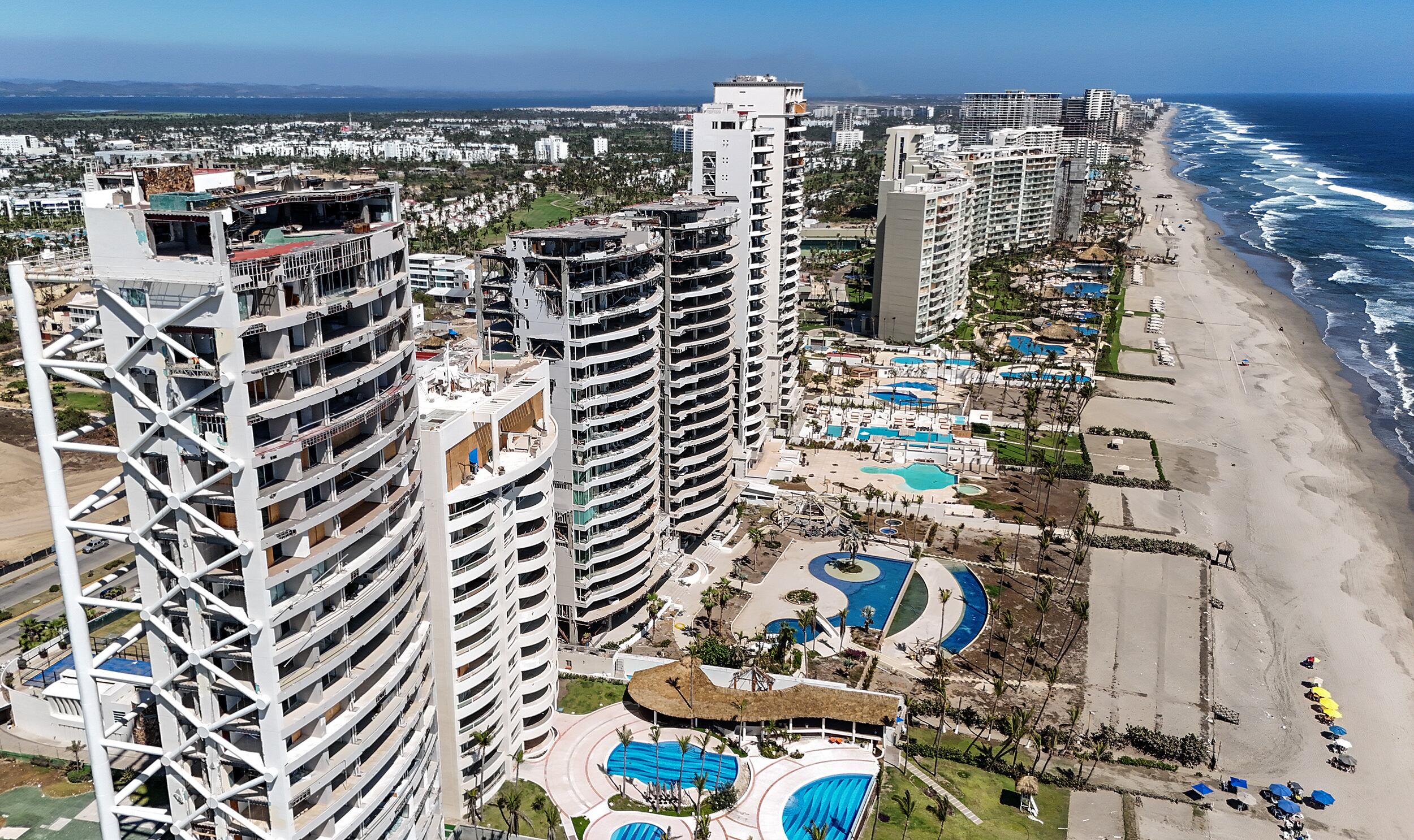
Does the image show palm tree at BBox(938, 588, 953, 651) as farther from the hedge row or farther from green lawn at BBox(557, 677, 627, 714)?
green lawn at BBox(557, 677, 627, 714)

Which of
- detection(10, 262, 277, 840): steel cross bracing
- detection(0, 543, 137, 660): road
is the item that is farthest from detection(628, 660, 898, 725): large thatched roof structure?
detection(0, 543, 137, 660): road

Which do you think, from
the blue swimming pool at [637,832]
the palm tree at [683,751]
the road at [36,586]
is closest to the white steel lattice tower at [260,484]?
the blue swimming pool at [637,832]

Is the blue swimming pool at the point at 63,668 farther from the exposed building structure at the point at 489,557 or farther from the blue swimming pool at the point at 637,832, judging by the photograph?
the blue swimming pool at the point at 637,832

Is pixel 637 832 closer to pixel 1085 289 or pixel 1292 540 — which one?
pixel 1292 540

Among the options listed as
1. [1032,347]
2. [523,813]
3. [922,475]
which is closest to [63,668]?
[523,813]

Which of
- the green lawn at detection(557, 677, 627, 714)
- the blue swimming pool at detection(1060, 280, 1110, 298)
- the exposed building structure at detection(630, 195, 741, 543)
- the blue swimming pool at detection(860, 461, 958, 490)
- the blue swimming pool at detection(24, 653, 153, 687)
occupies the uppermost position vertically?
the exposed building structure at detection(630, 195, 741, 543)

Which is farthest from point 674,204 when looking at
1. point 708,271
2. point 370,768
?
point 370,768
